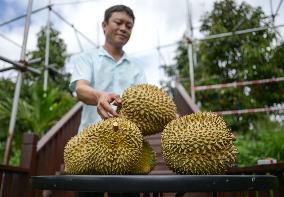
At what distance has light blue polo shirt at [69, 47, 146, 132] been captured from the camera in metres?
1.97

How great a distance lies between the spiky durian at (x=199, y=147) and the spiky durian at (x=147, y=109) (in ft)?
0.44

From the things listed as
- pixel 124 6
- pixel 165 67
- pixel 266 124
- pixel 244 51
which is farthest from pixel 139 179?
pixel 165 67

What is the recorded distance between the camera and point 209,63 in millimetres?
10773

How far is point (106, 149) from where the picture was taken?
3.44 ft

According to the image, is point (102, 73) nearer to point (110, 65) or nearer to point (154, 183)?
point (110, 65)

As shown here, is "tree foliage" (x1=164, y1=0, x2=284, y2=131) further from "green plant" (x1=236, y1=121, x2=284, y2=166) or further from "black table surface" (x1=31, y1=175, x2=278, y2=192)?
"black table surface" (x1=31, y1=175, x2=278, y2=192)

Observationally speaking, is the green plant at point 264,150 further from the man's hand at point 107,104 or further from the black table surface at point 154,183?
the black table surface at point 154,183

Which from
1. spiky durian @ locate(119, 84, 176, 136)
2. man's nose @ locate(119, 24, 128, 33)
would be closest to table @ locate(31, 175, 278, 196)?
spiky durian @ locate(119, 84, 176, 136)

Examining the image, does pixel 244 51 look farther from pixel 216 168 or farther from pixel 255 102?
pixel 216 168

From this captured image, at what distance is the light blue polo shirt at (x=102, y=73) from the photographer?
1.97 m

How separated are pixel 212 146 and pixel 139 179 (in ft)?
1.04

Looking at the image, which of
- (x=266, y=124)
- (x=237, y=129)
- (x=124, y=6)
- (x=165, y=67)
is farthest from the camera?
(x=165, y=67)

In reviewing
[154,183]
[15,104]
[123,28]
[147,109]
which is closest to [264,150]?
[15,104]

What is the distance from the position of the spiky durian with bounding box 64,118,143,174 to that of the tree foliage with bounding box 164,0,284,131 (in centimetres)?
705
